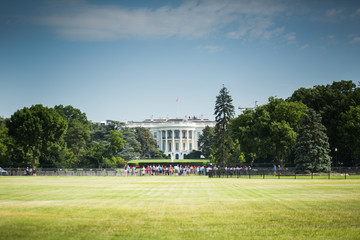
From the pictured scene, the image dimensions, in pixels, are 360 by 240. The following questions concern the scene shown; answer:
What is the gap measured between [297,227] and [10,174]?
67108 millimetres

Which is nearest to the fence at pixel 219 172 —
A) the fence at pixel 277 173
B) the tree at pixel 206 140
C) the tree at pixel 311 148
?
the fence at pixel 277 173

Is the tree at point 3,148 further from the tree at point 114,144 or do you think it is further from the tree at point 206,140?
the tree at point 206,140

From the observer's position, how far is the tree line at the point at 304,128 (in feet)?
193

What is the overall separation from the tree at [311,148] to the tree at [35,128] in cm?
4338

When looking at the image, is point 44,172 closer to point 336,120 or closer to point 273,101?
point 273,101

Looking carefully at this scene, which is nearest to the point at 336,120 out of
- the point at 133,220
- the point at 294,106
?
the point at 294,106

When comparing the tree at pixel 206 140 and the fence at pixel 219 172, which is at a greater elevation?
the tree at pixel 206 140

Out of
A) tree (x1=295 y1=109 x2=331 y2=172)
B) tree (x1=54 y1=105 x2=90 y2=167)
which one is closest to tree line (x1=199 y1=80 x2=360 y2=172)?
tree (x1=295 y1=109 x2=331 y2=172)

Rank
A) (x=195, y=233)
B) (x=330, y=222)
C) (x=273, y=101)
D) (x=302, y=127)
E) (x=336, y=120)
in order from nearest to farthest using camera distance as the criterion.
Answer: (x=195, y=233) → (x=330, y=222) → (x=302, y=127) → (x=336, y=120) → (x=273, y=101)

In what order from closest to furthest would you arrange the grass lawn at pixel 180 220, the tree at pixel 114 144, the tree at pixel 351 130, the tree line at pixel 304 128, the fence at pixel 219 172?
the grass lawn at pixel 180 220
the fence at pixel 219 172
the tree line at pixel 304 128
the tree at pixel 351 130
the tree at pixel 114 144

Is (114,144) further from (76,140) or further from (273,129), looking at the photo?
(273,129)

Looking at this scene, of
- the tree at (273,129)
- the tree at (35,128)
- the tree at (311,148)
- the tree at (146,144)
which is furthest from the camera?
the tree at (146,144)

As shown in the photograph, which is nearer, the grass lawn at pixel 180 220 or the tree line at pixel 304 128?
the grass lawn at pixel 180 220

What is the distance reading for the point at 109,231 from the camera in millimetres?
12211
